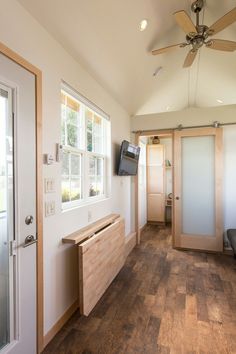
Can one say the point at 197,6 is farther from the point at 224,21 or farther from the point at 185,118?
the point at 185,118

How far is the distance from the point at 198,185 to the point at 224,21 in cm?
272

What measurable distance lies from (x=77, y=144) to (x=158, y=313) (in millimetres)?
2023

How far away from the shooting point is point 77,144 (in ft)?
8.23

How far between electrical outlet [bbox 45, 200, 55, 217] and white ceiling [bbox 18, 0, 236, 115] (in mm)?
1491

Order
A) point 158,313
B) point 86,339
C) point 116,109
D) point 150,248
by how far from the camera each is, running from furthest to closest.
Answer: point 150,248 → point 116,109 → point 158,313 → point 86,339

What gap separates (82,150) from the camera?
2.55 m

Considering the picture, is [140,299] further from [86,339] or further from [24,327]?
[24,327]

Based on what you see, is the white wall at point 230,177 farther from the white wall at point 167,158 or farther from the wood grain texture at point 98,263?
the white wall at point 167,158

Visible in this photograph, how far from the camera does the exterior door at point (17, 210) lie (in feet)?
4.63

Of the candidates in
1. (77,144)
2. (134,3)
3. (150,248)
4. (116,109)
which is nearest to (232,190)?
(150,248)

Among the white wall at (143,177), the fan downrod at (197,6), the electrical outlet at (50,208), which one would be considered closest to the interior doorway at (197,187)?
the white wall at (143,177)

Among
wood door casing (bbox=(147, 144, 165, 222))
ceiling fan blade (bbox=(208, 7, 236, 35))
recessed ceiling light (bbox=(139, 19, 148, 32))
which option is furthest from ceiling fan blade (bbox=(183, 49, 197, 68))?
wood door casing (bbox=(147, 144, 165, 222))

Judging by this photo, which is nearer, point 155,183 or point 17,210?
point 17,210

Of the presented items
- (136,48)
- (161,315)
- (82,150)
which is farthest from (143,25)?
(161,315)
